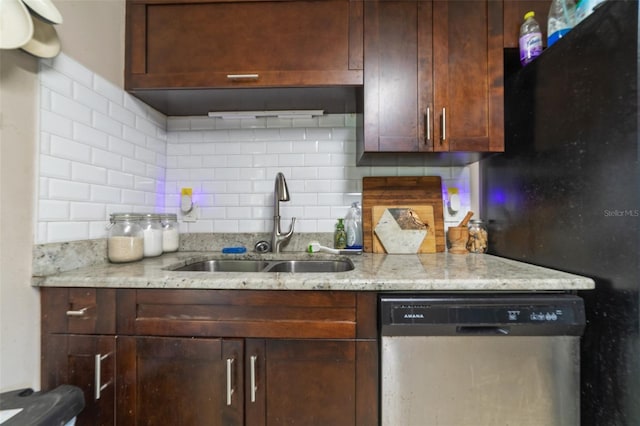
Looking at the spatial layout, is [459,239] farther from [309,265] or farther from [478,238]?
[309,265]

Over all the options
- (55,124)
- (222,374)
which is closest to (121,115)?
(55,124)

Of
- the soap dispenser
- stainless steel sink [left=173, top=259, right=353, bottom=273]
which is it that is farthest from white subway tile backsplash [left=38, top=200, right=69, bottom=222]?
the soap dispenser

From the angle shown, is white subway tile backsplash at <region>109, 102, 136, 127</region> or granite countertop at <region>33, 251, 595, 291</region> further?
white subway tile backsplash at <region>109, 102, 136, 127</region>

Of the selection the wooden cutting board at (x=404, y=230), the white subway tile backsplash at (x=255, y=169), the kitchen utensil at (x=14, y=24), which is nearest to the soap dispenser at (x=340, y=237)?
the white subway tile backsplash at (x=255, y=169)

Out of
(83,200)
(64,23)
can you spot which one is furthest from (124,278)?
(64,23)

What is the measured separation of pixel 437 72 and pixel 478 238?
0.84m

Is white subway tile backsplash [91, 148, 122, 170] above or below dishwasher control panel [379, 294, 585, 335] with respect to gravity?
above

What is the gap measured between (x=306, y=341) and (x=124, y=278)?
2.05 ft

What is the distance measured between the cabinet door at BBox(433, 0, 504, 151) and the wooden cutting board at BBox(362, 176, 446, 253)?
37cm

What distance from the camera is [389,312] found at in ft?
2.79

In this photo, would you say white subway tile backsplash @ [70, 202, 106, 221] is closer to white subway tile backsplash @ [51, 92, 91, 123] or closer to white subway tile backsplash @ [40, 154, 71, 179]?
white subway tile backsplash @ [40, 154, 71, 179]

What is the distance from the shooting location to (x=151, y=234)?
4.31 feet

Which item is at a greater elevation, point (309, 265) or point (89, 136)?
point (89, 136)

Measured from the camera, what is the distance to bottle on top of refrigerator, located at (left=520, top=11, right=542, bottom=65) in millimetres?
1135
